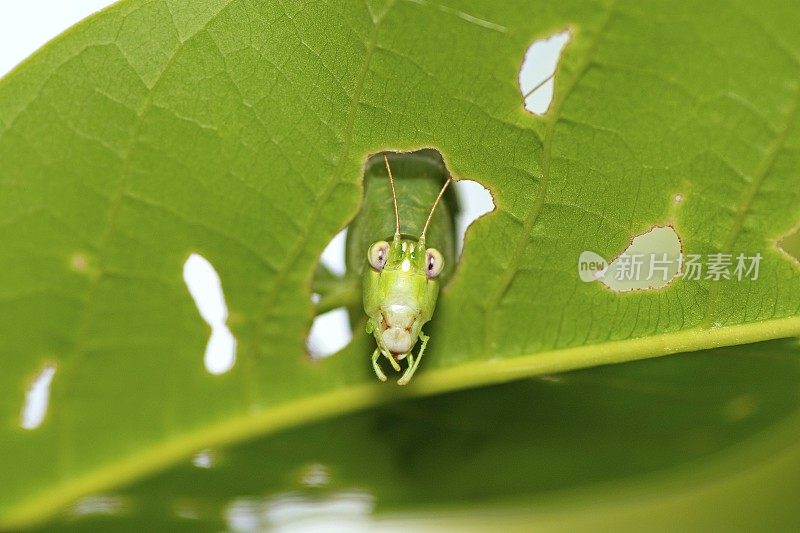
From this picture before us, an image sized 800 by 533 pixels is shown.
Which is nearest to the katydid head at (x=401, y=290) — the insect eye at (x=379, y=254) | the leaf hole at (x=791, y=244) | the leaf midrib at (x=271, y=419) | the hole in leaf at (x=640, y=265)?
the insect eye at (x=379, y=254)

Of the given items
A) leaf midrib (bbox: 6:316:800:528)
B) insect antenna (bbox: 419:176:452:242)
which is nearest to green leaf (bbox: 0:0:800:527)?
leaf midrib (bbox: 6:316:800:528)

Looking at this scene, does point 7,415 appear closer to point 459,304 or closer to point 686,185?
point 459,304

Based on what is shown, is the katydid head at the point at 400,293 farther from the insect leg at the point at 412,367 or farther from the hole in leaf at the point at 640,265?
the hole in leaf at the point at 640,265

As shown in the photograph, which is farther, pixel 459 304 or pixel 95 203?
pixel 459 304

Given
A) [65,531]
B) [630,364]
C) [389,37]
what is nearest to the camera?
[389,37]

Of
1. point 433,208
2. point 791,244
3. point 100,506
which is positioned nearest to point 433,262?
point 433,208

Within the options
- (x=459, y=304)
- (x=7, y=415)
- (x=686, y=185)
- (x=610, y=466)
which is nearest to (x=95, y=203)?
(x=7, y=415)

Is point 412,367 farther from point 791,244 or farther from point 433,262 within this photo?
point 791,244
